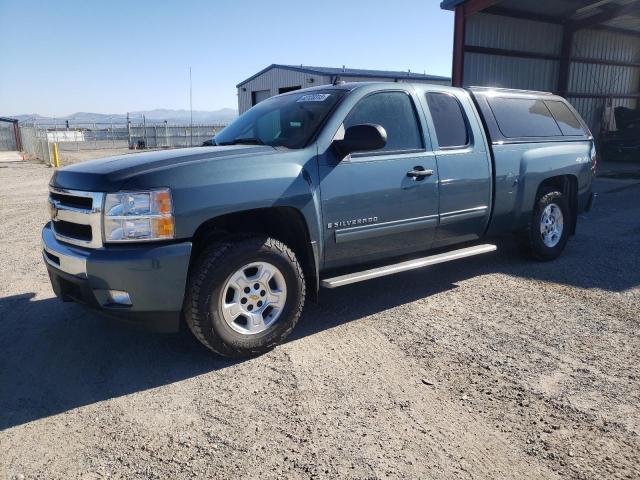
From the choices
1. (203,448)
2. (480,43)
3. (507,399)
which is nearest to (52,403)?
(203,448)

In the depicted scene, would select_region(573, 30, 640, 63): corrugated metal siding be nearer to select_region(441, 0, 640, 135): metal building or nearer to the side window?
select_region(441, 0, 640, 135): metal building

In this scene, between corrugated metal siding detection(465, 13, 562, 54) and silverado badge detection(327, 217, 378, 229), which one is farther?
corrugated metal siding detection(465, 13, 562, 54)

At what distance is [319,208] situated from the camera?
3.68m

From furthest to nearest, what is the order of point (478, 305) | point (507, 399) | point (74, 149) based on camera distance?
point (74, 149), point (478, 305), point (507, 399)

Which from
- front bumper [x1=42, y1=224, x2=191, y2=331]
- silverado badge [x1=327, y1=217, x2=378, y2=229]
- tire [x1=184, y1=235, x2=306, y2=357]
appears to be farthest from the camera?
silverado badge [x1=327, y1=217, x2=378, y2=229]

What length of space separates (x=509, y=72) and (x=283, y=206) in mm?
14471

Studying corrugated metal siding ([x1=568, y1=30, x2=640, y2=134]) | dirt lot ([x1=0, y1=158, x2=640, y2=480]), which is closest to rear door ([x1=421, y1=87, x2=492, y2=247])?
dirt lot ([x1=0, y1=158, x2=640, y2=480])

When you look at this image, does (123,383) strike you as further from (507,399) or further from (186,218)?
(507,399)

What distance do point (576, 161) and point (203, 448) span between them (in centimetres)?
534

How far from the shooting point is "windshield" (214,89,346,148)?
3.94m

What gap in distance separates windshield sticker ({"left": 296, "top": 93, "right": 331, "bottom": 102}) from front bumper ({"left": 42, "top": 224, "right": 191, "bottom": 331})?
1.78 meters

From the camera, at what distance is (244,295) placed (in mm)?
3482

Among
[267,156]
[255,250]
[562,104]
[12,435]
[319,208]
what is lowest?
[12,435]

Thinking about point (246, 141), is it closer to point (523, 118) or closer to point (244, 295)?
point (244, 295)
